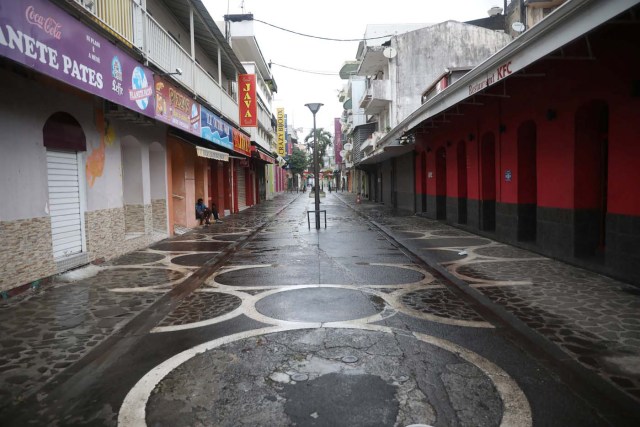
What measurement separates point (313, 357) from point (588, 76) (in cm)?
706

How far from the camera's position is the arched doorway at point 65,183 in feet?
26.5

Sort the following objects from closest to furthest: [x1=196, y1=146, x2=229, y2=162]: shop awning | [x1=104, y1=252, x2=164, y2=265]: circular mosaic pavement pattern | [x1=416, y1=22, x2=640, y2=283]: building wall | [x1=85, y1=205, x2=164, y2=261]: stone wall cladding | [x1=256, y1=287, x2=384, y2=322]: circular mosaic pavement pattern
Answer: [x1=256, y1=287, x2=384, y2=322]: circular mosaic pavement pattern, [x1=416, y1=22, x2=640, y2=283]: building wall, [x1=85, y1=205, x2=164, y2=261]: stone wall cladding, [x1=104, y1=252, x2=164, y2=265]: circular mosaic pavement pattern, [x1=196, y1=146, x2=229, y2=162]: shop awning

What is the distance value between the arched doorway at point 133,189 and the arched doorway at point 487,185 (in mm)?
9951

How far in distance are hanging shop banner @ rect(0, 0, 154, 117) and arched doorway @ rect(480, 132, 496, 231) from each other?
980 cm

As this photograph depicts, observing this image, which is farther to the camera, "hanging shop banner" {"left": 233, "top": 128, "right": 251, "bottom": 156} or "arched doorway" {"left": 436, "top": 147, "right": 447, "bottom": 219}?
"hanging shop banner" {"left": 233, "top": 128, "right": 251, "bottom": 156}

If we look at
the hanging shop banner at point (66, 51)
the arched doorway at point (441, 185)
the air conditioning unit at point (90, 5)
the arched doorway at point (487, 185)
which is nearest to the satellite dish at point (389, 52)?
the arched doorway at point (441, 185)

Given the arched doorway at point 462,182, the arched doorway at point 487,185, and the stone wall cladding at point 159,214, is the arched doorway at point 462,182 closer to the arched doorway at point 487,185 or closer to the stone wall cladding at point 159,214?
the arched doorway at point 487,185

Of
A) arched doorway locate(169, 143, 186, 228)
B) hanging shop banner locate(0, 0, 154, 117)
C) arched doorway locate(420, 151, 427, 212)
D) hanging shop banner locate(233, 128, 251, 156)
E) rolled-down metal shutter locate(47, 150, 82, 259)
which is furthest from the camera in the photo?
arched doorway locate(420, 151, 427, 212)

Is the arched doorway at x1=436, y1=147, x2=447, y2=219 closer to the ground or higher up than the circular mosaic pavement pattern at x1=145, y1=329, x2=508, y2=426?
higher up

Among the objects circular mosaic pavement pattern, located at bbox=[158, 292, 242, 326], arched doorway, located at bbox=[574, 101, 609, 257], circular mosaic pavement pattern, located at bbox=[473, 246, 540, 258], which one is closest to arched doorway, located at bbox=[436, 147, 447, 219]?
circular mosaic pavement pattern, located at bbox=[473, 246, 540, 258]

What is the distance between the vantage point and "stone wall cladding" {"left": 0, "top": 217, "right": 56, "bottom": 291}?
6660 mm

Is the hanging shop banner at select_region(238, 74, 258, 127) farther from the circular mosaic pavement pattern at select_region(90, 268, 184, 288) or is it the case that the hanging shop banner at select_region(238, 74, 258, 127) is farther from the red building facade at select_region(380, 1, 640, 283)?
the circular mosaic pavement pattern at select_region(90, 268, 184, 288)

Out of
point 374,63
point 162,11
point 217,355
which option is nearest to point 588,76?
point 217,355

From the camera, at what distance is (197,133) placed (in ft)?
47.1
